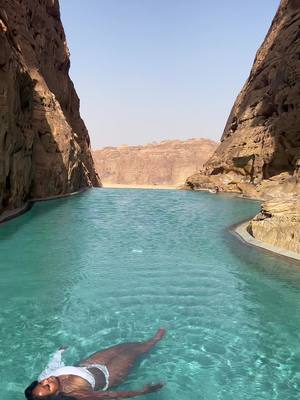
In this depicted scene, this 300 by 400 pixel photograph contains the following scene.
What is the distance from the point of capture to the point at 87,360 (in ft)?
23.9

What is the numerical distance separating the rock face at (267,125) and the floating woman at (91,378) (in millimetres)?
32812

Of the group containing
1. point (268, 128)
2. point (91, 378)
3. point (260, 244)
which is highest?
point (268, 128)

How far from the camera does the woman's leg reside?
7180mm

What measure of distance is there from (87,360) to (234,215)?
2293cm

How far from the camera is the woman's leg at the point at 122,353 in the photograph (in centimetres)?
718

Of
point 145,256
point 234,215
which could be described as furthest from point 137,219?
point 145,256

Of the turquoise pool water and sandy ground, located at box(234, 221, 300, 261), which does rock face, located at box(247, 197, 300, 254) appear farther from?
the turquoise pool water

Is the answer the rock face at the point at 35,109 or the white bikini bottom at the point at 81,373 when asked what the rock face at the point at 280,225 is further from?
the rock face at the point at 35,109

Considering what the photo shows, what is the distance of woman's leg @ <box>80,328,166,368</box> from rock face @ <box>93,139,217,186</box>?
131m

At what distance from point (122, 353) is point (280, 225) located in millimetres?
12006

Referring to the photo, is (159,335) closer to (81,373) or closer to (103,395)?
(81,373)

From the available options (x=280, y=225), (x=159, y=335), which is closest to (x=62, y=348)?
(x=159, y=335)

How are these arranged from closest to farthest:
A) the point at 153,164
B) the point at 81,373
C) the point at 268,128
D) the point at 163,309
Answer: the point at 81,373, the point at 163,309, the point at 268,128, the point at 153,164

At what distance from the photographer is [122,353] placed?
24.9ft
